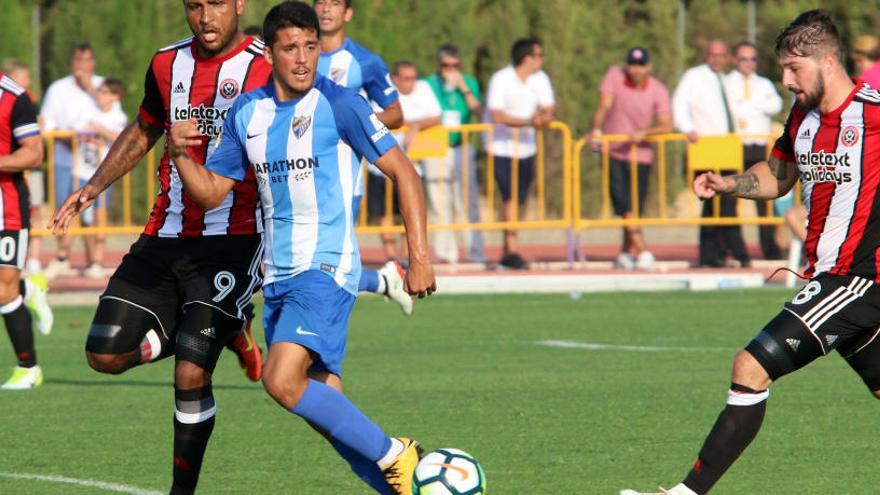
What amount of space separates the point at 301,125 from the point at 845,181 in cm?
224

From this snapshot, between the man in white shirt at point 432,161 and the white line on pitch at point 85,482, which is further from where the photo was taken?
the man in white shirt at point 432,161

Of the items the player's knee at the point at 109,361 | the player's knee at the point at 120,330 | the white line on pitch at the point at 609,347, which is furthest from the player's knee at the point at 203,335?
the white line on pitch at the point at 609,347

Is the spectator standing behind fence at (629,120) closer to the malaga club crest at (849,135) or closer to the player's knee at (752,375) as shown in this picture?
the malaga club crest at (849,135)

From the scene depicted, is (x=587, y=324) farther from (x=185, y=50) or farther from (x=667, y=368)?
(x=185, y=50)

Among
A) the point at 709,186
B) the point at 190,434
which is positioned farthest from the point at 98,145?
the point at 709,186

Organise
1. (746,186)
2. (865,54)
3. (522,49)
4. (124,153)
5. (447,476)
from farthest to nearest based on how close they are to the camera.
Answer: (522,49)
(865,54)
(124,153)
(746,186)
(447,476)

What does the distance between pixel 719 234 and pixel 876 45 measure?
3.94 meters

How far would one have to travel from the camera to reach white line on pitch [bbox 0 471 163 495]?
7.39 meters

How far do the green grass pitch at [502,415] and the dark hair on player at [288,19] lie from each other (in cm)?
202

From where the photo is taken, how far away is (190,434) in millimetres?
7098

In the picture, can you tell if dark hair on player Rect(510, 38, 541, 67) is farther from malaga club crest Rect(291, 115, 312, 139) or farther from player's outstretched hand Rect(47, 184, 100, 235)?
malaga club crest Rect(291, 115, 312, 139)

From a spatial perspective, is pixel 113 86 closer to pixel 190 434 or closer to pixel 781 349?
pixel 190 434

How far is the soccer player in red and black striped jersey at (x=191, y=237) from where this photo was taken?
7.38 metres

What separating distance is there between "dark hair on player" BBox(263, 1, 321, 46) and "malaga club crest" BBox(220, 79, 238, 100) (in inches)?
30.3
